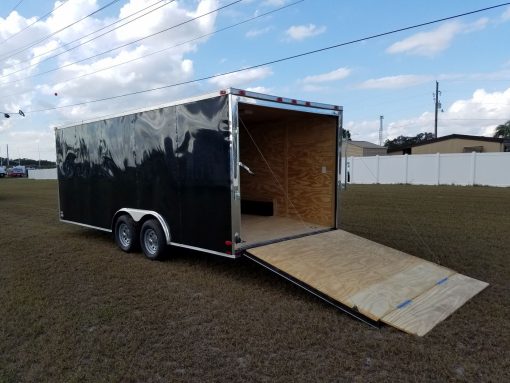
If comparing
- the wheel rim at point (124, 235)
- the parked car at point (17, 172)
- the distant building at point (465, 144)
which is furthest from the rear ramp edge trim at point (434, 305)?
the parked car at point (17, 172)

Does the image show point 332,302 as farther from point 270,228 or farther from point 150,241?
point 150,241

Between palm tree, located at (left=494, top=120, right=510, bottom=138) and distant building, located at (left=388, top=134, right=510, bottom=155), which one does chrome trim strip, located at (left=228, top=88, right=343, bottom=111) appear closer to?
distant building, located at (left=388, top=134, right=510, bottom=155)

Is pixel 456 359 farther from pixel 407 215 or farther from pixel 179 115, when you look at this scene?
pixel 407 215

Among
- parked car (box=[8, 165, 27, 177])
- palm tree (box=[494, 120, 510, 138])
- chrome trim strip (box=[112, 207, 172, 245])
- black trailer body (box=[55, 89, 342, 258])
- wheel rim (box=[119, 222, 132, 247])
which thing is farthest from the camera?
parked car (box=[8, 165, 27, 177])

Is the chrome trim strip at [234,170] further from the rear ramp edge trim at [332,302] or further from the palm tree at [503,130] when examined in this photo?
the palm tree at [503,130]

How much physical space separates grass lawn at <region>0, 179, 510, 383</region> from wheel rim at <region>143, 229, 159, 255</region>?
8.7 inches

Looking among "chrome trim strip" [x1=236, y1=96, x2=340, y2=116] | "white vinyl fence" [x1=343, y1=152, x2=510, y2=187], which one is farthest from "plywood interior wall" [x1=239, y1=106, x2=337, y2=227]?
"white vinyl fence" [x1=343, y1=152, x2=510, y2=187]

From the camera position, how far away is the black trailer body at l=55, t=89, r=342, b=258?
212 inches

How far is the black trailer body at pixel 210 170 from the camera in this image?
539cm

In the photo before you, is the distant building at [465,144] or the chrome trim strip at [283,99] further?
the distant building at [465,144]

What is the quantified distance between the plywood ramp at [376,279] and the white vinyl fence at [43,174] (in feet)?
162

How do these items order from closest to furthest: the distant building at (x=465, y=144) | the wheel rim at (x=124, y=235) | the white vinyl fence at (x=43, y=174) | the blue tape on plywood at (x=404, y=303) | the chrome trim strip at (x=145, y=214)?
1. the blue tape on plywood at (x=404, y=303)
2. the chrome trim strip at (x=145, y=214)
3. the wheel rim at (x=124, y=235)
4. the distant building at (x=465, y=144)
5. the white vinyl fence at (x=43, y=174)

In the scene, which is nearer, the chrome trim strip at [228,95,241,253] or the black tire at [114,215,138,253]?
the chrome trim strip at [228,95,241,253]

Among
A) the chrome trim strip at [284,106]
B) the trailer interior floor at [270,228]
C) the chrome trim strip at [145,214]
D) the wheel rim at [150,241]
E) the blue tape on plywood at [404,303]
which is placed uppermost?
the chrome trim strip at [284,106]
